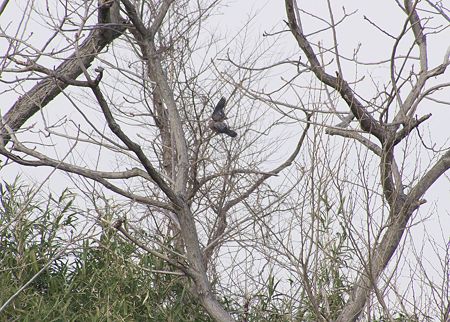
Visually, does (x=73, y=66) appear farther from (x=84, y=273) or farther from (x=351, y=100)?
(x=351, y=100)

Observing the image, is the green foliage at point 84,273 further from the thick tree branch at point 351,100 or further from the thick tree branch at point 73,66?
the thick tree branch at point 351,100

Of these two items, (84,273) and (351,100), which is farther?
(84,273)

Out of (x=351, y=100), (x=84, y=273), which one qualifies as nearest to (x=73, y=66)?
(x=84, y=273)

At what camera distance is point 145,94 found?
7.50 meters

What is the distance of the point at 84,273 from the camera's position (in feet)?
21.1

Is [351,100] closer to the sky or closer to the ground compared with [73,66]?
closer to the ground

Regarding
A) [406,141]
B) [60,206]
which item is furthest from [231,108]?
[406,141]

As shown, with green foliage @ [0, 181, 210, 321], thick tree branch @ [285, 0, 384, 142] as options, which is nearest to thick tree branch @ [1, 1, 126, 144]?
green foliage @ [0, 181, 210, 321]

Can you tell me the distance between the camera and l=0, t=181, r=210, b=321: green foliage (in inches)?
248

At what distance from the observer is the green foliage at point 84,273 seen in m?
6.31

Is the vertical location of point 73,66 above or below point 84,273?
above

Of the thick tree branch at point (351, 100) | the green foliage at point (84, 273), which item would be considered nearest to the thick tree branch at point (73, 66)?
the green foliage at point (84, 273)

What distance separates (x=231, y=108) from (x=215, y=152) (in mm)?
526

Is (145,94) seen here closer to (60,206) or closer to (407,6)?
(60,206)
